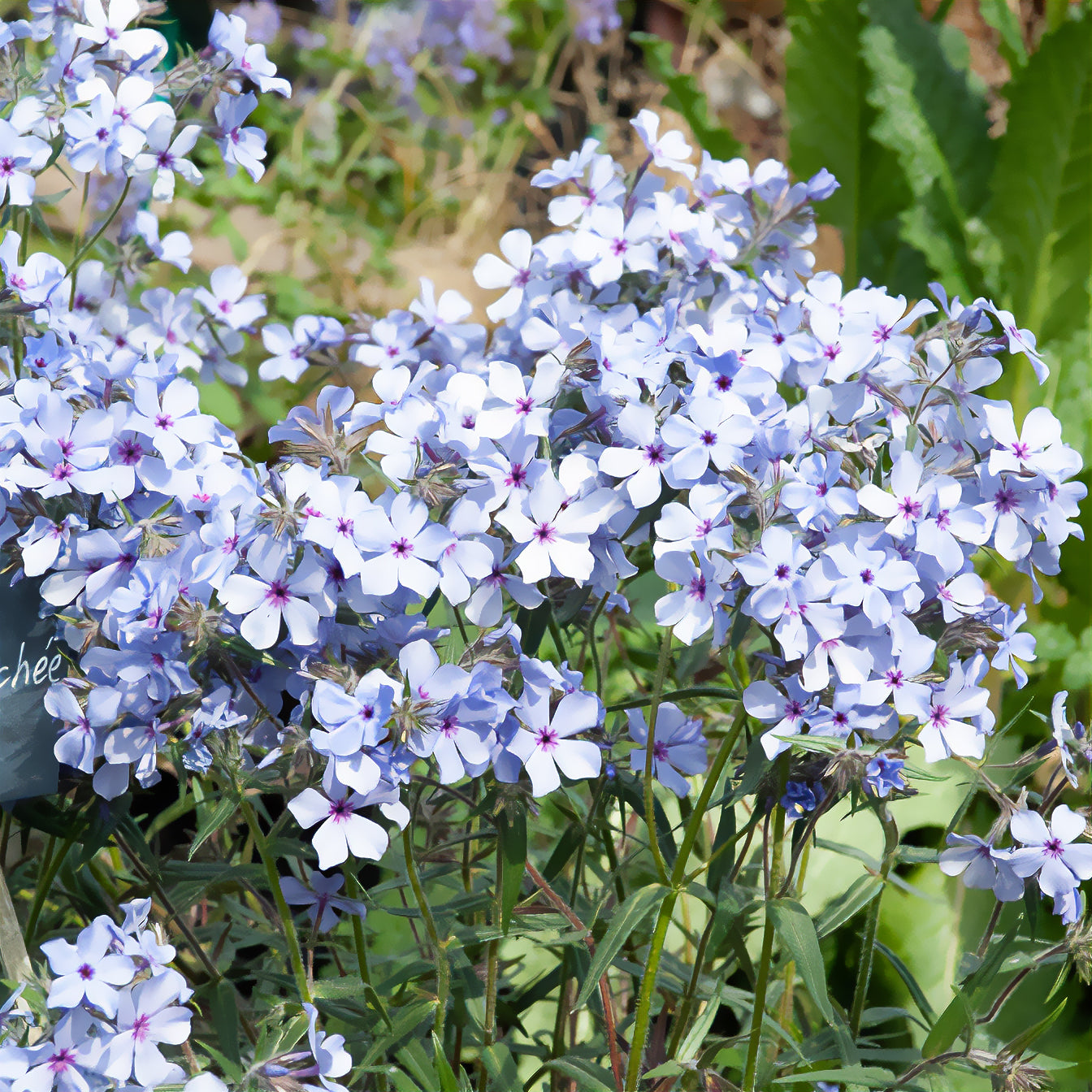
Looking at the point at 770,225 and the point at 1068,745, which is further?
the point at 770,225

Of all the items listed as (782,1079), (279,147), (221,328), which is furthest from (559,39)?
(782,1079)

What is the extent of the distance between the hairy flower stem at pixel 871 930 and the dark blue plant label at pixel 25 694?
1.87 ft

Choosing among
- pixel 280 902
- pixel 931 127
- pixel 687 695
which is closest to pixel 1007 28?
pixel 931 127

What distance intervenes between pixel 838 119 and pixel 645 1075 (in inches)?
80.9

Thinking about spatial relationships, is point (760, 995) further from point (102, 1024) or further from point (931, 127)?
point (931, 127)

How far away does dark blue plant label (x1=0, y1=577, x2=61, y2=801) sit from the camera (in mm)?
811

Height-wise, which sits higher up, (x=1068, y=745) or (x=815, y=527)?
(x=815, y=527)

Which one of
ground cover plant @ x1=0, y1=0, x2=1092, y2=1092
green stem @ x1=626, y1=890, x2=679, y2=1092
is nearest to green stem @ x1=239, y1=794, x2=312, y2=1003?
ground cover plant @ x1=0, y1=0, x2=1092, y2=1092

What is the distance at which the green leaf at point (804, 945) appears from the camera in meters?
0.77

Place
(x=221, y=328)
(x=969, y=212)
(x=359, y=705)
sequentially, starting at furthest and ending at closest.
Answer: (x=969, y=212) < (x=221, y=328) < (x=359, y=705)

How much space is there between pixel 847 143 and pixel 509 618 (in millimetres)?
1950

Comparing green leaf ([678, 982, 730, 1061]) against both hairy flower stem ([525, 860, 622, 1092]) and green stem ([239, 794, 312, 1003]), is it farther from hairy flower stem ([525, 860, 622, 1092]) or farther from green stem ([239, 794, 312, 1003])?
green stem ([239, 794, 312, 1003])

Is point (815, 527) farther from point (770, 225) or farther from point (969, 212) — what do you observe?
point (969, 212)

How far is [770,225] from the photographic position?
1.06 m
